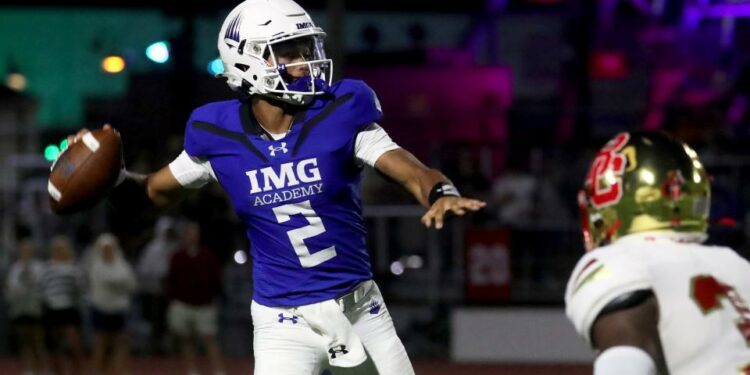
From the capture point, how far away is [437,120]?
52.0 feet

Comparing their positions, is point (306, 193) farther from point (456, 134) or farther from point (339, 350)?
point (456, 134)

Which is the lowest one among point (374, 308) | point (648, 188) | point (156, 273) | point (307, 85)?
point (156, 273)

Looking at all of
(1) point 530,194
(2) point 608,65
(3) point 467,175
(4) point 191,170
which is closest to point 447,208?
(4) point 191,170

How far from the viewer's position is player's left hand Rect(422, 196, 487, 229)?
14.3ft

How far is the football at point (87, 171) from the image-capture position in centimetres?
530

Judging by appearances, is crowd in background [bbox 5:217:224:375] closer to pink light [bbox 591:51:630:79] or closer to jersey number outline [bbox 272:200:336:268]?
pink light [bbox 591:51:630:79]

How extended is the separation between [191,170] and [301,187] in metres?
0.49

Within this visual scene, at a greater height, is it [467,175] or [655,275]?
[655,275]

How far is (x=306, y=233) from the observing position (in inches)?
199

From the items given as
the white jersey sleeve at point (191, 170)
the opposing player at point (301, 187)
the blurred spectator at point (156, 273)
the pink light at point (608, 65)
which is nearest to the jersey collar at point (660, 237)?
the opposing player at point (301, 187)

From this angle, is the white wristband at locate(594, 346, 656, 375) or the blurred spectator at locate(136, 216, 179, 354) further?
the blurred spectator at locate(136, 216, 179, 354)

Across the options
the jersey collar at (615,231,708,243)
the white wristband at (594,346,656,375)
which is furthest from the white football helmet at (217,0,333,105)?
the white wristband at (594,346,656,375)

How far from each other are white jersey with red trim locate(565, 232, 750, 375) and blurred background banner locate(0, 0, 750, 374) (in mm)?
10954

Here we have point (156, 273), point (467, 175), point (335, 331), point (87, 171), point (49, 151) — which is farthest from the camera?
point (49, 151)
